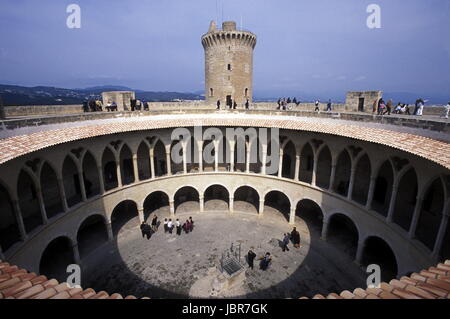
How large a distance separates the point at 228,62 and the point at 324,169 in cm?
1992

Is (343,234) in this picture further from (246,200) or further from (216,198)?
(216,198)

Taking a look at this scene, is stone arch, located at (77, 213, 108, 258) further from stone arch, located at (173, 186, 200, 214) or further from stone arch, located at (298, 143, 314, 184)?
stone arch, located at (298, 143, 314, 184)

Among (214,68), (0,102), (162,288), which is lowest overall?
(162,288)

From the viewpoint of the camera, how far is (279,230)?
21391 mm

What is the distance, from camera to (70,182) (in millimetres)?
18688

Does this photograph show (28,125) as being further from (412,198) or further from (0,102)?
(412,198)

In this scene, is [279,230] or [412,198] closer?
[412,198]

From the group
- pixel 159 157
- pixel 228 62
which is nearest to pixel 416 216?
pixel 159 157

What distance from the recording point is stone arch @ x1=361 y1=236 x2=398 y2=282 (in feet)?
52.2

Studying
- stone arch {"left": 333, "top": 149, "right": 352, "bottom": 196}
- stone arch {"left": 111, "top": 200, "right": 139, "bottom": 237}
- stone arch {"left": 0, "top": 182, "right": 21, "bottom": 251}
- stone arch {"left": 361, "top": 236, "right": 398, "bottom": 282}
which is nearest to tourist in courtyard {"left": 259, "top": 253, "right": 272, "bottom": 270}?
stone arch {"left": 361, "top": 236, "right": 398, "bottom": 282}

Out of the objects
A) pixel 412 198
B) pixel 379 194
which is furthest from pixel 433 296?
pixel 379 194

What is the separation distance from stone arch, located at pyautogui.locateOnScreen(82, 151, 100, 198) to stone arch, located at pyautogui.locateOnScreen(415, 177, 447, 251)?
22.7m

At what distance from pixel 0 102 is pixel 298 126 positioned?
65.5 ft

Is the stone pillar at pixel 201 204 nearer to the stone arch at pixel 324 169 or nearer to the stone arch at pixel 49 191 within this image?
the stone arch at pixel 324 169
